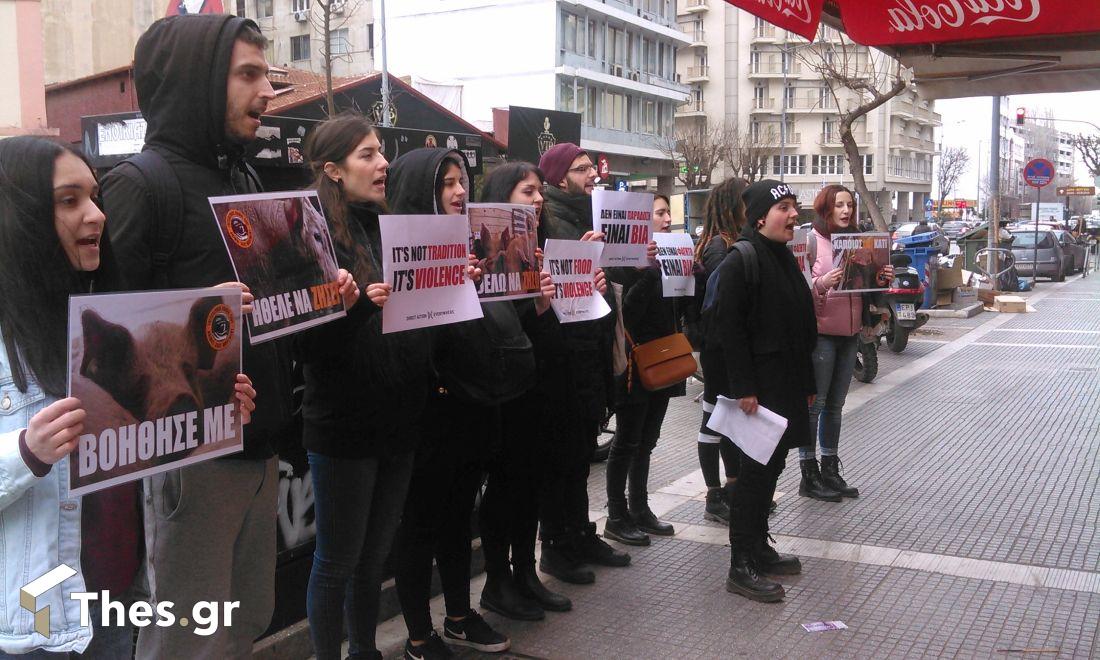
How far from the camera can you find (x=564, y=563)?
17.2 ft

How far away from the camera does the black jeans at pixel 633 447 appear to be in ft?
18.7

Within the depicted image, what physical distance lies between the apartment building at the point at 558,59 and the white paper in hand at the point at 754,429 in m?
42.1

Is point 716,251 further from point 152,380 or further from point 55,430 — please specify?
point 55,430

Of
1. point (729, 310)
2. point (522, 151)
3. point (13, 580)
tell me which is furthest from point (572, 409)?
point (522, 151)

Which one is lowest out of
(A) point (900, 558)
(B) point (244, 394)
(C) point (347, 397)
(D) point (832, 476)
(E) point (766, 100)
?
(A) point (900, 558)

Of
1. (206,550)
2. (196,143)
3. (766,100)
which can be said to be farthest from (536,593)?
(766,100)

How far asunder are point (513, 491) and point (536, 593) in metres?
0.53

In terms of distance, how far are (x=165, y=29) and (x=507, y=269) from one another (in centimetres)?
181

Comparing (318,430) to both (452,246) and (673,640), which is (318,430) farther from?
(673,640)

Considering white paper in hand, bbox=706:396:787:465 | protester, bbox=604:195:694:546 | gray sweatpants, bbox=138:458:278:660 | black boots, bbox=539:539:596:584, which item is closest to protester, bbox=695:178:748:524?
protester, bbox=604:195:694:546

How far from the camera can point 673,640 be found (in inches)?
175

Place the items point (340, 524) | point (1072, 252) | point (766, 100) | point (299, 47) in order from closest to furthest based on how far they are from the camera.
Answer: point (340, 524)
point (1072, 252)
point (299, 47)
point (766, 100)

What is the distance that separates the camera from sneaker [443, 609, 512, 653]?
171 inches

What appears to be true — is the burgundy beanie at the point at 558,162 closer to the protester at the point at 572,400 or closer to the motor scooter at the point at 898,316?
the protester at the point at 572,400
